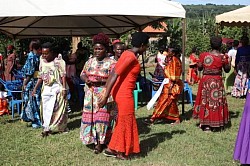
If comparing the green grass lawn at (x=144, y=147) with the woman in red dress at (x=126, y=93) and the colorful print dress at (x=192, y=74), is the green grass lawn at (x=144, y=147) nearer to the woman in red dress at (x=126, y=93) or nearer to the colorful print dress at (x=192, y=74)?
the woman in red dress at (x=126, y=93)

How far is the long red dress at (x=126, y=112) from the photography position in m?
4.79

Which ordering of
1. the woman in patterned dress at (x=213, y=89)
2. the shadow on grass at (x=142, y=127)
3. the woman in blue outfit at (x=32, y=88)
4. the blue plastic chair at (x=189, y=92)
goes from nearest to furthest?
the woman in patterned dress at (x=213, y=89) < the shadow on grass at (x=142, y=127) < the woman in blue outfit at (x=32, y=88) < the blue plastic chair at (x=189, y=92)

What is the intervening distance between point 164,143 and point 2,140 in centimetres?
263

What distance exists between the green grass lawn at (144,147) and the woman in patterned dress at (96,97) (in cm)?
25

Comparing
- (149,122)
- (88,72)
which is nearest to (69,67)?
(149,122)

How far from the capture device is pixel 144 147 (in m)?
5.67

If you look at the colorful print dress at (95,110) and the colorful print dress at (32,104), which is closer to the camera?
the colorful print dress at (95,110)

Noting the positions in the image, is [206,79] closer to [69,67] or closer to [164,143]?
[164,143]

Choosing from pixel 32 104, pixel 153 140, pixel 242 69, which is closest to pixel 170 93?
pixel 153 140

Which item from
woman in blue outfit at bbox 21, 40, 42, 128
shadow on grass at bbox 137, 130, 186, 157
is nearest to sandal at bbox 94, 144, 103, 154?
shadow on grass at bbox 137, 130, 186, 157

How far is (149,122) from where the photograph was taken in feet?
24.5

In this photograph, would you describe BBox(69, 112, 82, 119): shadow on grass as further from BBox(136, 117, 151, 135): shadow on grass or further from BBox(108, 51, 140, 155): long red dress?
BBox(108, 51, 140, 155): long red dress

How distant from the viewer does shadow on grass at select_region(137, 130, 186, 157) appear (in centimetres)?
553

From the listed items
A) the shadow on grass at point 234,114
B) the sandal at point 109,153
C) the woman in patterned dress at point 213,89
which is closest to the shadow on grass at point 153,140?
the sandal at point 109,153
